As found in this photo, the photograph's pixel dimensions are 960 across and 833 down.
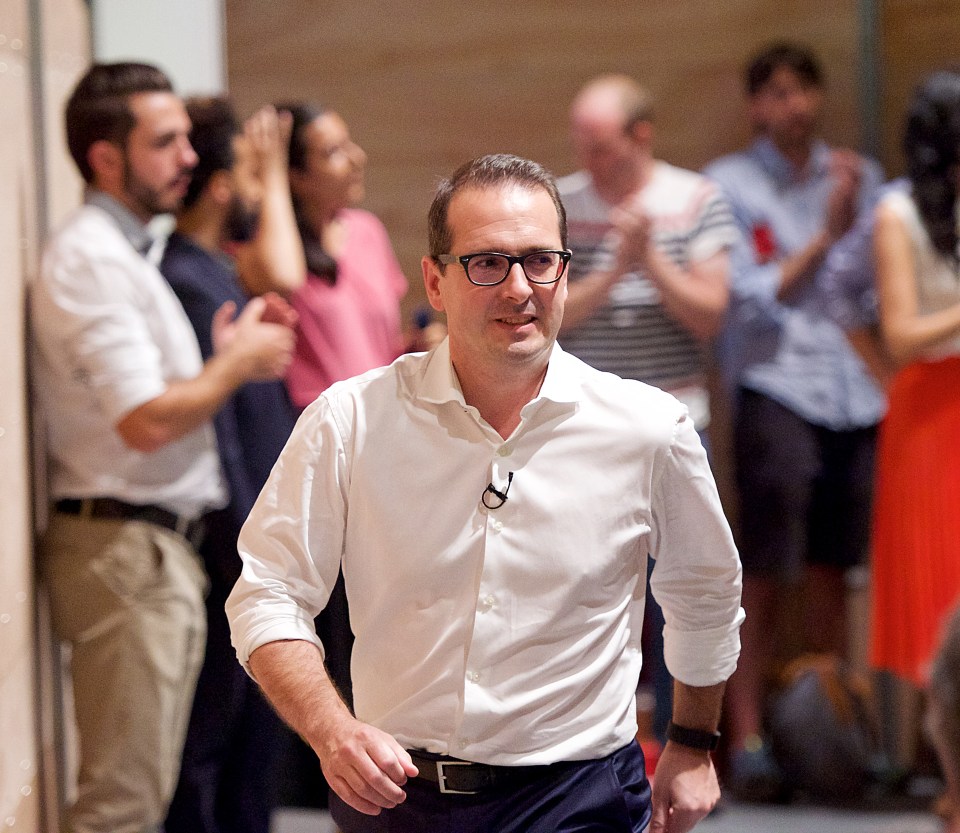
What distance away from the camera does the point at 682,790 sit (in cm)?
185

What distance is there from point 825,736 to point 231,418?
5.65 ft

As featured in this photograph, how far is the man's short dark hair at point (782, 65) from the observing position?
3973 millimetres

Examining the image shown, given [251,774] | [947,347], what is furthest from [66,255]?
[947,347]

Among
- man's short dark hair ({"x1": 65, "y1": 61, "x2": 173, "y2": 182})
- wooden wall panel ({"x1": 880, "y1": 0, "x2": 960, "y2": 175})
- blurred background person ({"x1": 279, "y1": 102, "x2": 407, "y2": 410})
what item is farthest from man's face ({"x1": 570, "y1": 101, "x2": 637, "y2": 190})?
man's short dark hair ({"x1": 65, "y1": 61, "x2": 173, "y2": 182})

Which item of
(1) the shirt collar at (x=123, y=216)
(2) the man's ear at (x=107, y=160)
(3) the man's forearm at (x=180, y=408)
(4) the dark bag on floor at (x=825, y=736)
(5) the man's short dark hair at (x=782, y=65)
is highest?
(5) the man's short dark hair at (x=782, y=65)

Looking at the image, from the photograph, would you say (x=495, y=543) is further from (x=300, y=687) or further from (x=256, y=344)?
(x=256, y=344)

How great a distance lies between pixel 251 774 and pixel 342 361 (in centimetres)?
Result: 93

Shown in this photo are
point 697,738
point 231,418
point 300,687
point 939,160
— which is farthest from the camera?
point 939,160

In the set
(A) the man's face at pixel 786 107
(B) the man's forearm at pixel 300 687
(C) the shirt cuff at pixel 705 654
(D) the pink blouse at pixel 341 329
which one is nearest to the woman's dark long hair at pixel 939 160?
(A) the man's face at pixel 786 107

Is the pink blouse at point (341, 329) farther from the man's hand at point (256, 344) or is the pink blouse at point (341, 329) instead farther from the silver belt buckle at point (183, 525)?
the silver belt buckle at point (183, 525)

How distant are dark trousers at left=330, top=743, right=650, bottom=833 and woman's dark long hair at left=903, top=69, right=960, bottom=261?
1953 mm

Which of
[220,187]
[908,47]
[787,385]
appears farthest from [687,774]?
[908,47]

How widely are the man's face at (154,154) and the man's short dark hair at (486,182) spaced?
1.23 meters

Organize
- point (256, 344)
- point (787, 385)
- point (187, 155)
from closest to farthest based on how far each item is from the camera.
Result: point (256, 344) < point (187, 155) < point (787, 385)
